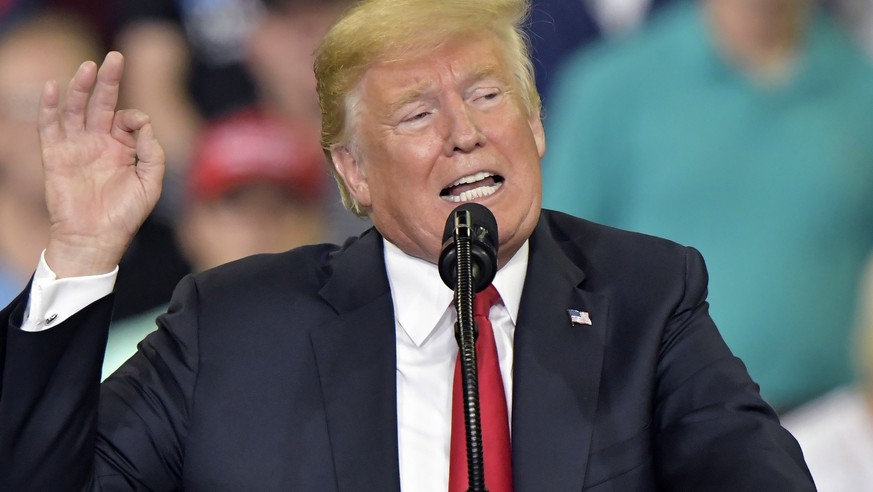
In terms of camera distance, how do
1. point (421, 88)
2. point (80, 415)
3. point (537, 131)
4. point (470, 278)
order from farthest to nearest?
point (537, 131) < point (421, 88) < point (80, 415) < point (470, 278)

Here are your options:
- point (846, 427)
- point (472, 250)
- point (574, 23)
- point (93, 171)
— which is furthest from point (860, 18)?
point (93, 171)

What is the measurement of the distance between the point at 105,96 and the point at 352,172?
53 centimetres

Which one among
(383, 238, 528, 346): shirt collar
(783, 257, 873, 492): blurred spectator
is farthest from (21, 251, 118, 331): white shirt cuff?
(783, 257, 873, 492): blurred spectator

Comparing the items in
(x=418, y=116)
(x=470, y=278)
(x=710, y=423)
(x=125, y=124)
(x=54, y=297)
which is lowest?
(x=710, y=423)

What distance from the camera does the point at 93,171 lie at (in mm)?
1934

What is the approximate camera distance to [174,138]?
360 cm

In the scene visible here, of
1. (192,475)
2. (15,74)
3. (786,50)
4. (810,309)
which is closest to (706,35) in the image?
(786,50)

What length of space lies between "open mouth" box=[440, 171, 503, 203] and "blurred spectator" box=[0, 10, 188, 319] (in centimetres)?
174

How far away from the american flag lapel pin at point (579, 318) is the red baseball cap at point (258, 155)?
172 centimetres

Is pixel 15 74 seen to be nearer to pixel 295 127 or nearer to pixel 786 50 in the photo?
pixel 295 127

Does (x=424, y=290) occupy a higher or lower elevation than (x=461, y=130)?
lower

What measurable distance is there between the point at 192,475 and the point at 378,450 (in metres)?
0.32

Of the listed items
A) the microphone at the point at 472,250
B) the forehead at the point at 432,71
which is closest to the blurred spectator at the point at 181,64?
the forehead at the point at 432,71

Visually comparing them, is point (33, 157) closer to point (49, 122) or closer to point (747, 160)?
point (49, 122)
